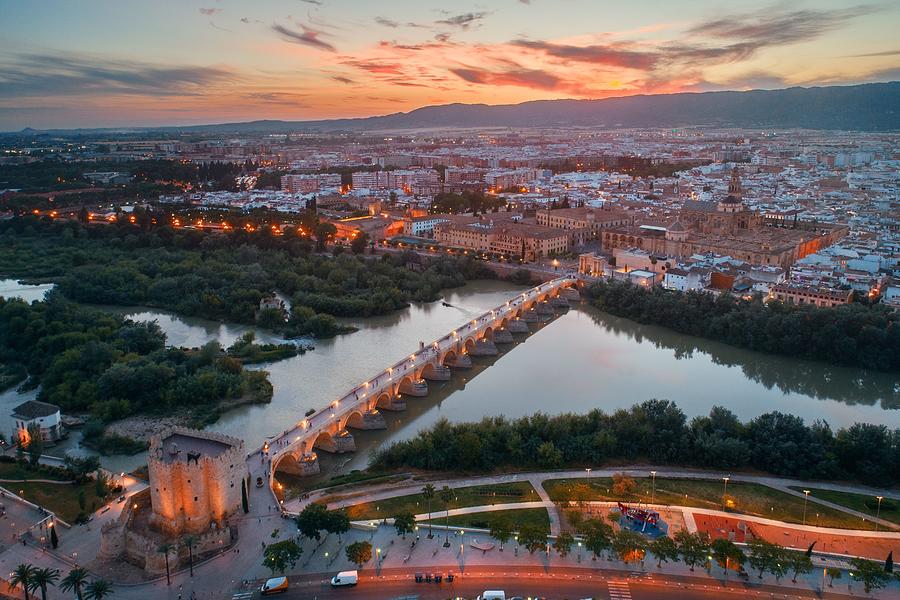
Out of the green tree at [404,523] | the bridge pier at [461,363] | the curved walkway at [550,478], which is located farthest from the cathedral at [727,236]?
the green tree at [404,523]

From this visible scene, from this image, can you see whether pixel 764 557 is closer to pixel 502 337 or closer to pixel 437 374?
pixel 437 374

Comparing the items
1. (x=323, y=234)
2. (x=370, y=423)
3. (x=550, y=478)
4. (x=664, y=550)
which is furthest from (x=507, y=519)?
(x=323, y=234)

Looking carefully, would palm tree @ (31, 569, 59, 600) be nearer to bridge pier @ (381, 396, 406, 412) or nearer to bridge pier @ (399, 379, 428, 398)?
bridge pier @ (381, 396, 406, 412)

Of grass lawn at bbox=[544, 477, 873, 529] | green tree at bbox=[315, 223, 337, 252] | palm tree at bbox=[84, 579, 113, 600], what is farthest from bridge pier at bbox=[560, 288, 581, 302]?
palm tree at bbox=[84, 579, 113, 600]

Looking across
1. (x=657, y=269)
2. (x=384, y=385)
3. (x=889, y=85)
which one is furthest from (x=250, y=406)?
(x=889, y=85)

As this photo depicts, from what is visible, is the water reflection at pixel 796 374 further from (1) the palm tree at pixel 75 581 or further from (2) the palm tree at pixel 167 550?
(1) the palm tree at pixel 75 581

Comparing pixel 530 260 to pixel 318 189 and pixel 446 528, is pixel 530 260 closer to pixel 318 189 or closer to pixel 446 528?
pixel 446 528
